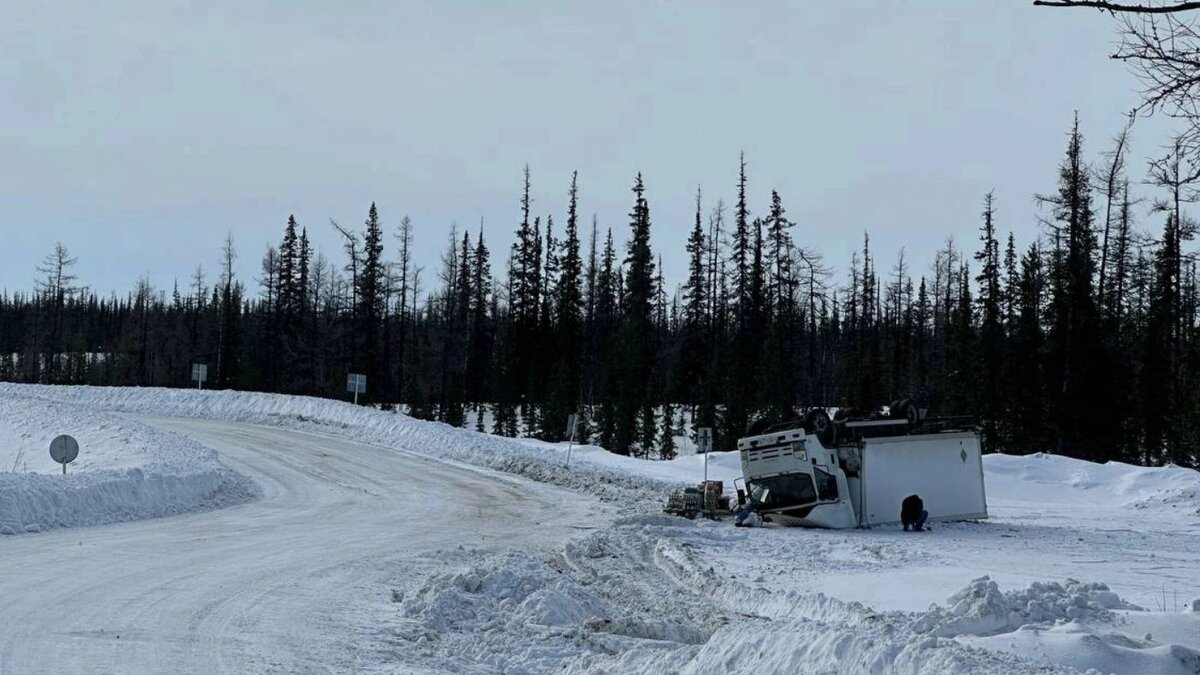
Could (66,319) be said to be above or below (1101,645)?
above

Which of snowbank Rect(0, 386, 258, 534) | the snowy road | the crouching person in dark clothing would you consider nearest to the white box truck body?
the crouching person in dark clothing

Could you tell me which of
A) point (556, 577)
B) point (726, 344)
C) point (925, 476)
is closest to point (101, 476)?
point (556, 577)

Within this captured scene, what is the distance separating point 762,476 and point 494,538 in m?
6.79

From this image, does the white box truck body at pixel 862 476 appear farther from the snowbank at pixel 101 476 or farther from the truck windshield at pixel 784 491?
the snowbank at pixel 101 476

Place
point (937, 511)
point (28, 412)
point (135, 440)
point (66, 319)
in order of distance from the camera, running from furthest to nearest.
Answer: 1. point (66, 319)
2. point (28, 412)
3. point (135, 440)
4. point (937, 511)

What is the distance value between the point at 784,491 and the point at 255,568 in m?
12.2

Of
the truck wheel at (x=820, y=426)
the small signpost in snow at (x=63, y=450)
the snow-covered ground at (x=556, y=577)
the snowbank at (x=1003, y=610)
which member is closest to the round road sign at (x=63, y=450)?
the small signpost in snow at (x=63, y=450)

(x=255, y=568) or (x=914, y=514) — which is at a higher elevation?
(x=914, y=514)

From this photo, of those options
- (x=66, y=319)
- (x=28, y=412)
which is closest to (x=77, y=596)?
(x=28, y=412)

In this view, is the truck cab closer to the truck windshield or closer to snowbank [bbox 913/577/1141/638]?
the truck windshield

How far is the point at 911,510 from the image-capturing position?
76.2 ft

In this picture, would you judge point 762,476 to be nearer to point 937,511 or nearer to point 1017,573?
point 937,511

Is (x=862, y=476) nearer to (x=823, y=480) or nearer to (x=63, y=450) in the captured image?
(x=823, y=480)

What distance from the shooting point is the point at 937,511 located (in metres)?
24.4
